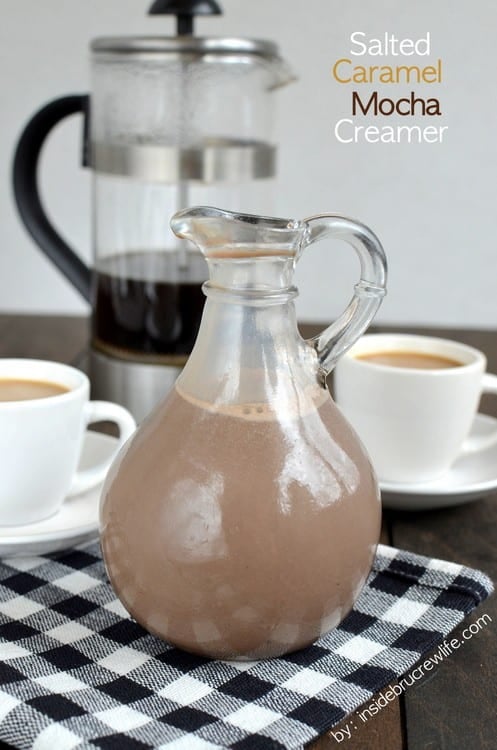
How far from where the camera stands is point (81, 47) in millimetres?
1661

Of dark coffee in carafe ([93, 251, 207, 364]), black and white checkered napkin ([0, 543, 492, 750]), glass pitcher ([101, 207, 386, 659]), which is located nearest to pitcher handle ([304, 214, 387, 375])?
glass pitcher ([101, 207, 386, 659])

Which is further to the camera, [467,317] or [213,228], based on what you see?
[467,317]

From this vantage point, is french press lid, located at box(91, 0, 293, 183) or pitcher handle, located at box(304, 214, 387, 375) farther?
french press lid, located at box(91, 0, 293, 183)

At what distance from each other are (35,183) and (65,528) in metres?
0.45

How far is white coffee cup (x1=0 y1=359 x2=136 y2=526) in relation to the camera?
570 millimetres

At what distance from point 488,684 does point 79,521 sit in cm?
27

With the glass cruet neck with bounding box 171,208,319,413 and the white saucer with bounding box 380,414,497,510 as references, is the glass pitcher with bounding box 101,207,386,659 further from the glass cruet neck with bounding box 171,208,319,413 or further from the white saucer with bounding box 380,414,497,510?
the white saucer with bounding box 380,414,497,510

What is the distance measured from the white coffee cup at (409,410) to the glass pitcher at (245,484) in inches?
7.8

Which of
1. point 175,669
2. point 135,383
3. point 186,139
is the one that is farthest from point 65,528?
point 186,139

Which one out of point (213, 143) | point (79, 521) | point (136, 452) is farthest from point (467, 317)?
point (136, 452)

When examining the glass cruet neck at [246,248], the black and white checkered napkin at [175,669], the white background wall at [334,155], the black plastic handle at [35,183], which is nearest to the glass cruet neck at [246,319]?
the glass cruet neck at [246,248]

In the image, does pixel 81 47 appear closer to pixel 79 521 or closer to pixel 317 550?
pixel 79 521

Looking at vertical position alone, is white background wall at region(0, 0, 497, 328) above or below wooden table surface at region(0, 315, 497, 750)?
above

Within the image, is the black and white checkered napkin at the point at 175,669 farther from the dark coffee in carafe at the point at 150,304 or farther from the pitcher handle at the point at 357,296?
the dark coffee in carafe at the point at 150,304
